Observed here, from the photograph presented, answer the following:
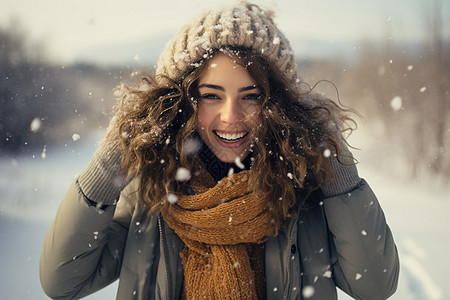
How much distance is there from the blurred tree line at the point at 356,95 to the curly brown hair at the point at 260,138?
11.4ft

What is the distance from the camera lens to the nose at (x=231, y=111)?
4.71 ft

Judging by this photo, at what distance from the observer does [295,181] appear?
1513 millimetres

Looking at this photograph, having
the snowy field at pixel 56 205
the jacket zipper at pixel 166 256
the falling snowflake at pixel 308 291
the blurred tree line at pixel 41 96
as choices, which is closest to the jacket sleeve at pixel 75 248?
the jacket zipper at pixel 166 256

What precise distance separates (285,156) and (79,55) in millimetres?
5055

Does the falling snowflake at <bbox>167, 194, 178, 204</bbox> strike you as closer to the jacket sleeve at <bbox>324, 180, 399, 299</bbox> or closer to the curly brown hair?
the curly brown hair

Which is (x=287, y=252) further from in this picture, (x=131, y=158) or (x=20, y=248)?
(x=20, y=248)

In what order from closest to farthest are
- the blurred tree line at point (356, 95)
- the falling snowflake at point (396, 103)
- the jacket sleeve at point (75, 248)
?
the jacket sleeve at point (75, 248) < the blurred tree line at point (356, 95) < the falling snowflake at point (396, 103)

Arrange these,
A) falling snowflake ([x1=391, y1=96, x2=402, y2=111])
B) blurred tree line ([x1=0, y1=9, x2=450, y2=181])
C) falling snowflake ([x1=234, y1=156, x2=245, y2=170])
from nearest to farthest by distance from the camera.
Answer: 1. falling snowflake ([x1=234, y1=156, x2=245, y2=170])
2. blurred tree line ([x1=0, y1=9, x2=450, y2=181])
3. falling snowflake ([x1=391, y1=96, x2=402, y2=111])

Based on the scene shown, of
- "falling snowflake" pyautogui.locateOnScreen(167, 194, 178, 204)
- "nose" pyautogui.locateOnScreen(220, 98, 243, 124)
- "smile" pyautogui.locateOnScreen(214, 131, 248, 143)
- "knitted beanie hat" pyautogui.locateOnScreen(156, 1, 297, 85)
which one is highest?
"knitted beanie hat" pyautogui.locateOnScreen(156, 1, 297, 85)

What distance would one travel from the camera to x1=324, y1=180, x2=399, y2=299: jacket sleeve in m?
1.40

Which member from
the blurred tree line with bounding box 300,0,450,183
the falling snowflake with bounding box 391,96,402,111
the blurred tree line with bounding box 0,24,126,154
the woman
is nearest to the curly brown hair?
the woman

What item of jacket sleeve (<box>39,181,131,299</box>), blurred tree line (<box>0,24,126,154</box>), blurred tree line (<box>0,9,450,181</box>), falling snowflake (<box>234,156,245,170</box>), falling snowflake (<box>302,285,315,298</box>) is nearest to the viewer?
jacket sleeve (<box>39,181,131,299</box>)

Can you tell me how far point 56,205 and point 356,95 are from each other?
16.4ft

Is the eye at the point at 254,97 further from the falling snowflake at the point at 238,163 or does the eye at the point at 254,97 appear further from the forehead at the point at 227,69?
the falling snowflake at the point at 238,163
